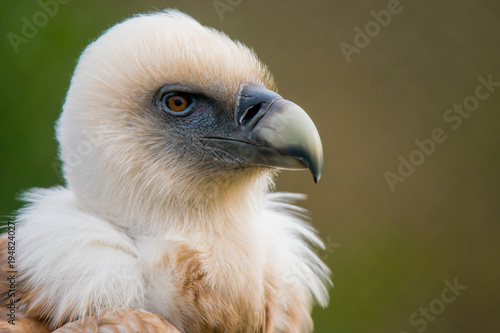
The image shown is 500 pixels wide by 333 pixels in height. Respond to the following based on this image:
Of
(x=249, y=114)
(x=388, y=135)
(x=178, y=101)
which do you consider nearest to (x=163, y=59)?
(x=178, y=101)

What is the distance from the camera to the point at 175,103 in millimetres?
1810

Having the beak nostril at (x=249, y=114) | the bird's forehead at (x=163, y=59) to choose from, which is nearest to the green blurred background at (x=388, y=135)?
the bird's forehead at (x=163, y=59)

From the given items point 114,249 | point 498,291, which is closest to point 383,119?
point 498,291

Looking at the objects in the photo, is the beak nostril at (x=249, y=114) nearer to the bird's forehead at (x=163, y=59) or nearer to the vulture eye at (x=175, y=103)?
the bird's forehead at (x=163, y=59)

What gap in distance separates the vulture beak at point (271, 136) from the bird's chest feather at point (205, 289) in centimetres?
31

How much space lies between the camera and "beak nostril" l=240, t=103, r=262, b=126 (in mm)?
1770

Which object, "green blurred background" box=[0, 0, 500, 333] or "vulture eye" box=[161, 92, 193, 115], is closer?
"vulture eye" box=[161, 92, 193, 115]

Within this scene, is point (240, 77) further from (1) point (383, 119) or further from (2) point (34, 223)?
(1) point (383, 119)

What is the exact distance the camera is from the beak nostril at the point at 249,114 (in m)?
1.77

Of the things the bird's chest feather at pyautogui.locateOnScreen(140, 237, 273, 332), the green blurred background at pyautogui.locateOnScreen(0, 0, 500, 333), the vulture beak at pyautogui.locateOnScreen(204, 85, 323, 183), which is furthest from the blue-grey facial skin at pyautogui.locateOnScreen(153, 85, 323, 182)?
the green blurred background at pyautogui.locateOnScreen(0, 0, 500, 333)

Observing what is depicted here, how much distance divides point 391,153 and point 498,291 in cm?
126

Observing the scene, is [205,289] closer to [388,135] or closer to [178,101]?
[178,101]

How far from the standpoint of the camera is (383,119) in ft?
12.9

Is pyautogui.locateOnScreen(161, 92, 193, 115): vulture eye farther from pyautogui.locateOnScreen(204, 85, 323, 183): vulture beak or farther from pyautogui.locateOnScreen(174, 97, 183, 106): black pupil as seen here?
pyautogui.locateOnScreen(204, 85, 323, 183): vulture beak
